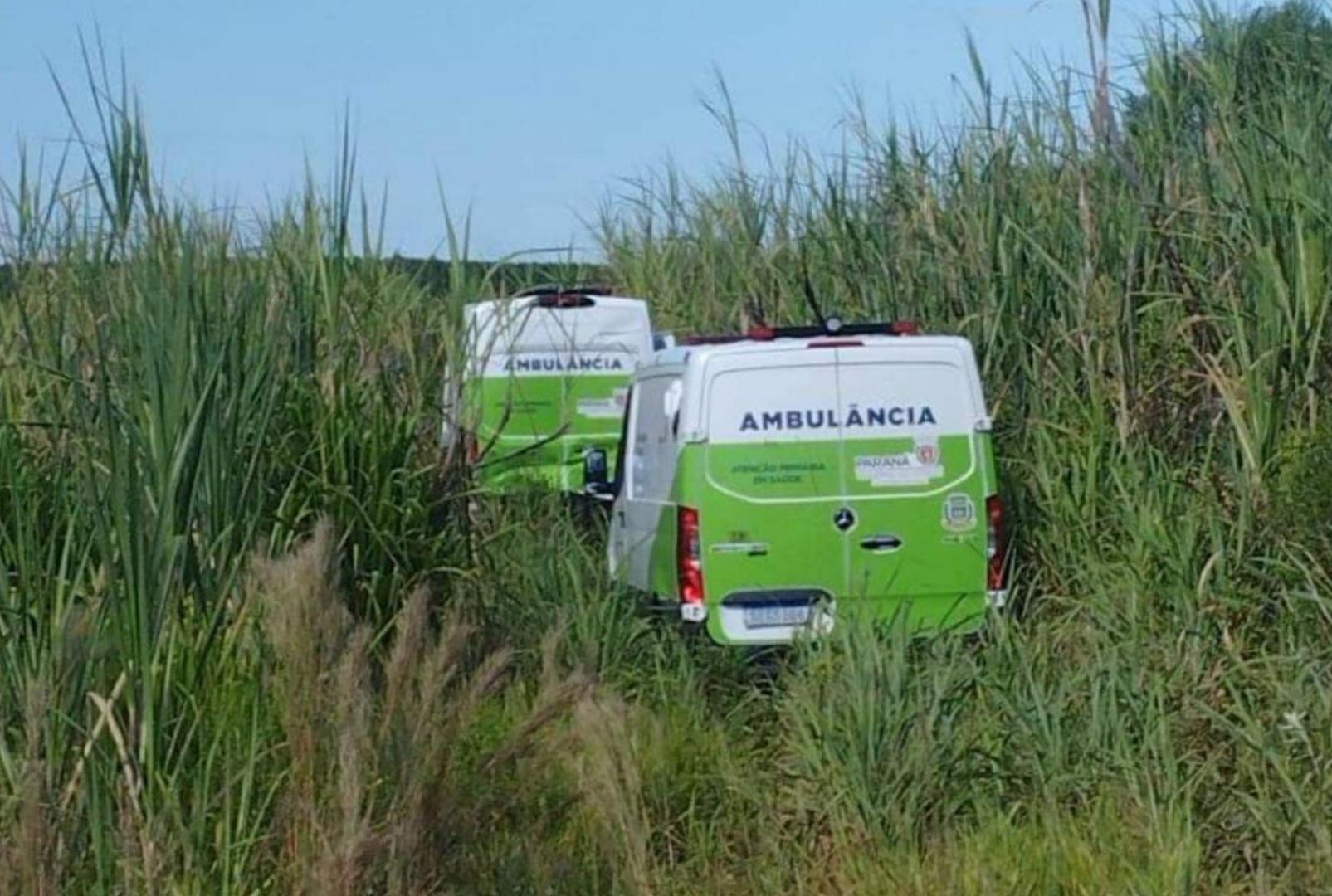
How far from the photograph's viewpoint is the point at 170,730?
5863 millimetres

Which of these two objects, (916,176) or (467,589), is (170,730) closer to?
(467,589)

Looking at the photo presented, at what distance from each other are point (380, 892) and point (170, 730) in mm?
942

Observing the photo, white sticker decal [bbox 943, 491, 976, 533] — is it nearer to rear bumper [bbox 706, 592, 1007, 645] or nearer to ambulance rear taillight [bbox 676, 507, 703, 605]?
rear bumper [bbox 706, 592, 1007, 645]

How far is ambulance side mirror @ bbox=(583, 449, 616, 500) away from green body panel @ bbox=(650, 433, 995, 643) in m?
2.56

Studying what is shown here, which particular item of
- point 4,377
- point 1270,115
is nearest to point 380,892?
point 4,377

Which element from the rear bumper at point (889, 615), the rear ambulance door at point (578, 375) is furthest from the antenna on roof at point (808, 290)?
the rear bumper at point (889, 615)

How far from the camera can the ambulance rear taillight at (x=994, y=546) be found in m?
9.91

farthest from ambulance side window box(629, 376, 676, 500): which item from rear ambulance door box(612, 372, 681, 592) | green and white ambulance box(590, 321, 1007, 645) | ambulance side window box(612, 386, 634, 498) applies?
green and white ambulance box(590, 321, 1007, 645)

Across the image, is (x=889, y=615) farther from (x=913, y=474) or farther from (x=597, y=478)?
(x=597, y=478)

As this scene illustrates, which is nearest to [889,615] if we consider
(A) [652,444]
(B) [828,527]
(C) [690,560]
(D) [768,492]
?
(B) [828,527]

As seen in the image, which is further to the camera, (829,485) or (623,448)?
(623,448)

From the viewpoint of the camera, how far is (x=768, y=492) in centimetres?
983

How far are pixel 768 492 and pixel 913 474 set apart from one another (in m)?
0.69

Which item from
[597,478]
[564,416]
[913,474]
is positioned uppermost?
[913,474]
